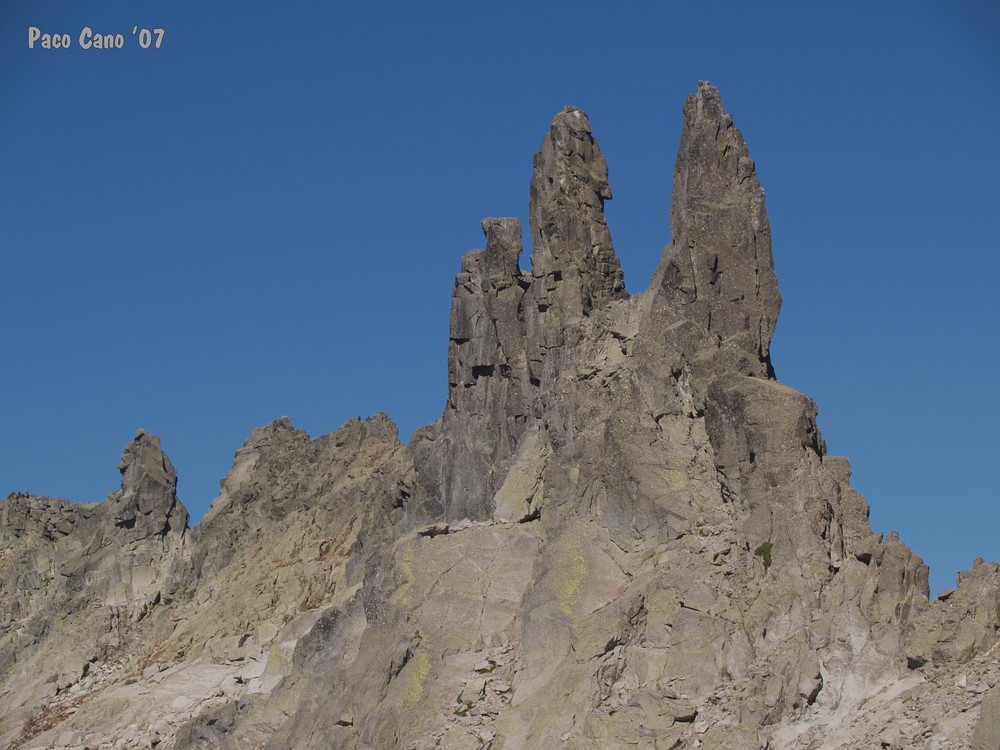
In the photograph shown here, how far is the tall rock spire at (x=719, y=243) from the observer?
8138 cm

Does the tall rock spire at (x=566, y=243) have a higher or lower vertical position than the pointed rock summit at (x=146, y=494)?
lower

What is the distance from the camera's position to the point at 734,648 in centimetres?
7106

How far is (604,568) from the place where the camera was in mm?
77500

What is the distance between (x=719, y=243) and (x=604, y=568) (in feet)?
42.8

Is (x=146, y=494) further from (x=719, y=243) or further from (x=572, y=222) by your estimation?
(x=719, y=243)

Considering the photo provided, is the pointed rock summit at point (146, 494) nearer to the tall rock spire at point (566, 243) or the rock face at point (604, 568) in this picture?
the rock face at point (604, 568)

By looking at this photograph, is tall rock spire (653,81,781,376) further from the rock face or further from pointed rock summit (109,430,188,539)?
pointed rock summit (109,430,188,539)

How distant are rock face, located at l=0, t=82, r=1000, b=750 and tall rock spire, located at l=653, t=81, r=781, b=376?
0.10m

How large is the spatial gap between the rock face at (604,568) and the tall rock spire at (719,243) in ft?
0.33

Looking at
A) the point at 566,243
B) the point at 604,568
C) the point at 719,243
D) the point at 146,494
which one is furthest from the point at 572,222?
the point at 146,494

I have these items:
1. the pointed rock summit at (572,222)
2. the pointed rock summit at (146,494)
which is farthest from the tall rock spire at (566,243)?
the pointed rock summit at (146,494)

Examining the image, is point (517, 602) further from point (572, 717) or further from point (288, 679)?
point (288, 679)

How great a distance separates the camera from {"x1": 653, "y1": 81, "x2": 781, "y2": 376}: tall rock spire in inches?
3204

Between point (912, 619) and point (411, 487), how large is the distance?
35.2 metres
